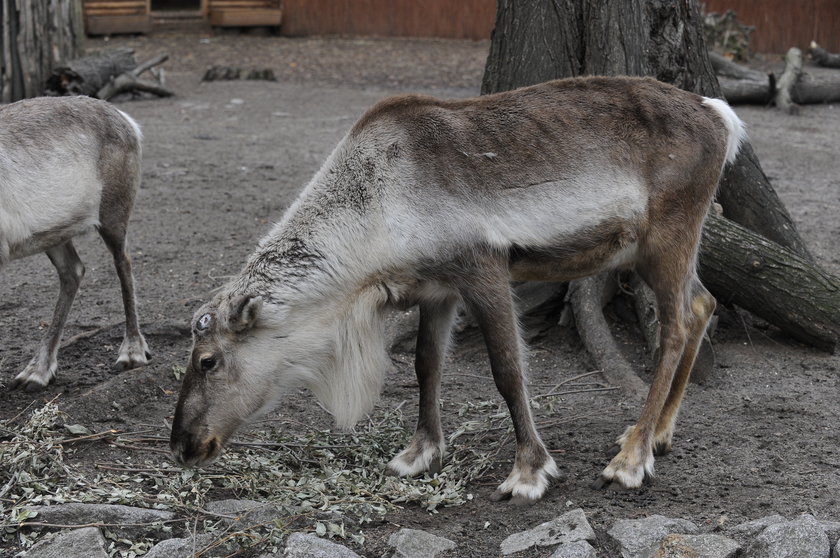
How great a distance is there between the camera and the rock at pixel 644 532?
320 centimetres

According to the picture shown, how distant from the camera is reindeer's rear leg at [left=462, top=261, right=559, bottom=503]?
368cm

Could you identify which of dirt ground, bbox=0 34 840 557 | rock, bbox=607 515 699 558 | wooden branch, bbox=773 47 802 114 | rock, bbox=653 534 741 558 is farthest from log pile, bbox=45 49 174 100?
rock, bbox=653 534 741 558

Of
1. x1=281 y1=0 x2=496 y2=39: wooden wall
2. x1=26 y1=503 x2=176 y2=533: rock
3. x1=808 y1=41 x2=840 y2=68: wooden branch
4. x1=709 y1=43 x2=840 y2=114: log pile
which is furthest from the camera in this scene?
x1=281 y1=0 x2=496 y2=39: wooden wall

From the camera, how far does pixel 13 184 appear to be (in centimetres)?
461

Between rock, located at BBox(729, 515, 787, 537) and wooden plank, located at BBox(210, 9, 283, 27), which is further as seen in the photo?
wooden plank, located at BBox(210, 9, 283, 27)

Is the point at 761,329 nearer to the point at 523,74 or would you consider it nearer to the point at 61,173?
the point at 523,74

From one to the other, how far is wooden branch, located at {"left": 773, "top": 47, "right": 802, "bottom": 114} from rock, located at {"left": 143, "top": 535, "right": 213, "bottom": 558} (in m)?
9.78

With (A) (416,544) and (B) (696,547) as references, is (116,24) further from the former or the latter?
(B) (696,547)

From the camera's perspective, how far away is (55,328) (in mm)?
4930

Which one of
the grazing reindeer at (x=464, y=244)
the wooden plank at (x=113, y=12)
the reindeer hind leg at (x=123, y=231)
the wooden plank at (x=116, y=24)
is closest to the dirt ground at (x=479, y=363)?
the reindeer hind leg at (x=123, y=231)

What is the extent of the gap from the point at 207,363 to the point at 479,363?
188cm

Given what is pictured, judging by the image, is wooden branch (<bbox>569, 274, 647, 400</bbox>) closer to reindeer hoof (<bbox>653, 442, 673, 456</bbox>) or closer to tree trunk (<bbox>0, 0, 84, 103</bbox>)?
reindeer hoof (<bbox>653, 442, 673, 456</bbox>)

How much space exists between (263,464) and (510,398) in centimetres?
101

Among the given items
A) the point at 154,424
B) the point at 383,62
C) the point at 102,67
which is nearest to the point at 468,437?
the point at 154,424
